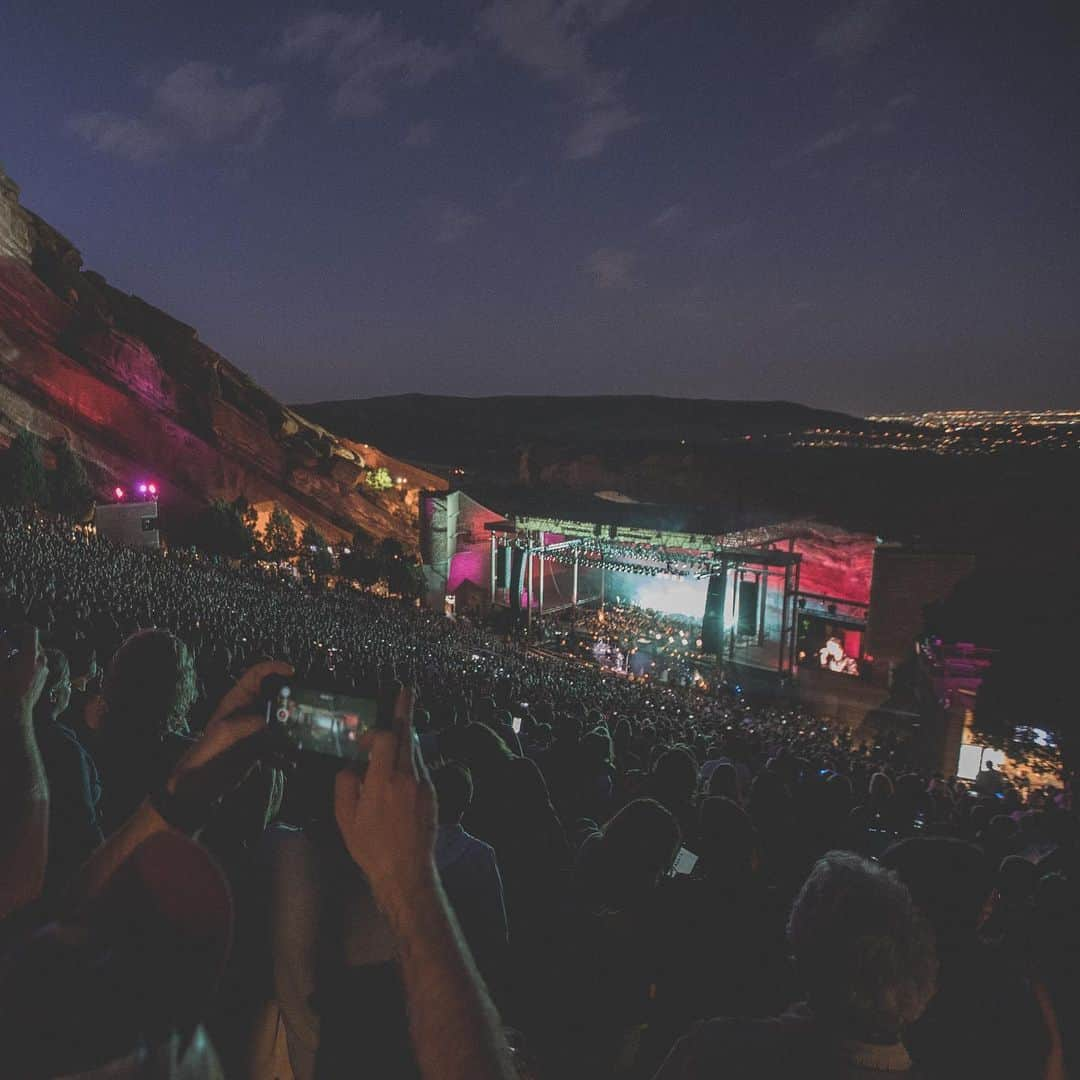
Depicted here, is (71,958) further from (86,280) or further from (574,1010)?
(86,280)

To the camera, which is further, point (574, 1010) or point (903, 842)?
point (903, 842)

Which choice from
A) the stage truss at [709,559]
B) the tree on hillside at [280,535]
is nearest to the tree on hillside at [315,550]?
the tree on hillside at [280,535]

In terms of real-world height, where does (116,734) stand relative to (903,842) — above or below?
above

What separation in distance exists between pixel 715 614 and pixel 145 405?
3638cm

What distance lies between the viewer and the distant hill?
96.5 m

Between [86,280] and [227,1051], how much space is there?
57845 mm

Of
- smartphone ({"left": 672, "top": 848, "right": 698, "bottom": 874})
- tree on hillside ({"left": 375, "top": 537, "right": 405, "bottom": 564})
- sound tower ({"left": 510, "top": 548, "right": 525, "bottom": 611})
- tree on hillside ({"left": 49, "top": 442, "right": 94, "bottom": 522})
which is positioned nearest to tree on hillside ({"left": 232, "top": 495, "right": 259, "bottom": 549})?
tree on hillside ({"left": 375, "top": 537, "right": 405, "bottom": 564})

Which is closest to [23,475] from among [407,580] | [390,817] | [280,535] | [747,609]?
[280,535]

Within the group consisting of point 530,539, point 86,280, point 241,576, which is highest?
point 86,280

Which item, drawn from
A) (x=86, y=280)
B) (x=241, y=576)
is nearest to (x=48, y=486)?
(x=241, y=576)

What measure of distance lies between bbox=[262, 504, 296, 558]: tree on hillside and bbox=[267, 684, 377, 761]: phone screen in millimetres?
39404

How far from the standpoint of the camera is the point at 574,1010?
2.41m

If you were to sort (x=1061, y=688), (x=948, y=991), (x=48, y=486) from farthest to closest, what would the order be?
(x=48, y=486) → (x=1061, y=688) → (x=948, y=991)

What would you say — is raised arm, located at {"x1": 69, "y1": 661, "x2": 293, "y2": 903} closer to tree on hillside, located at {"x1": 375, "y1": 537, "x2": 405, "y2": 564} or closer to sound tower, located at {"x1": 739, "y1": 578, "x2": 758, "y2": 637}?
sound tower, located at {"x1": 739, "y1": 578, "x2": 758, "y2": 637}
